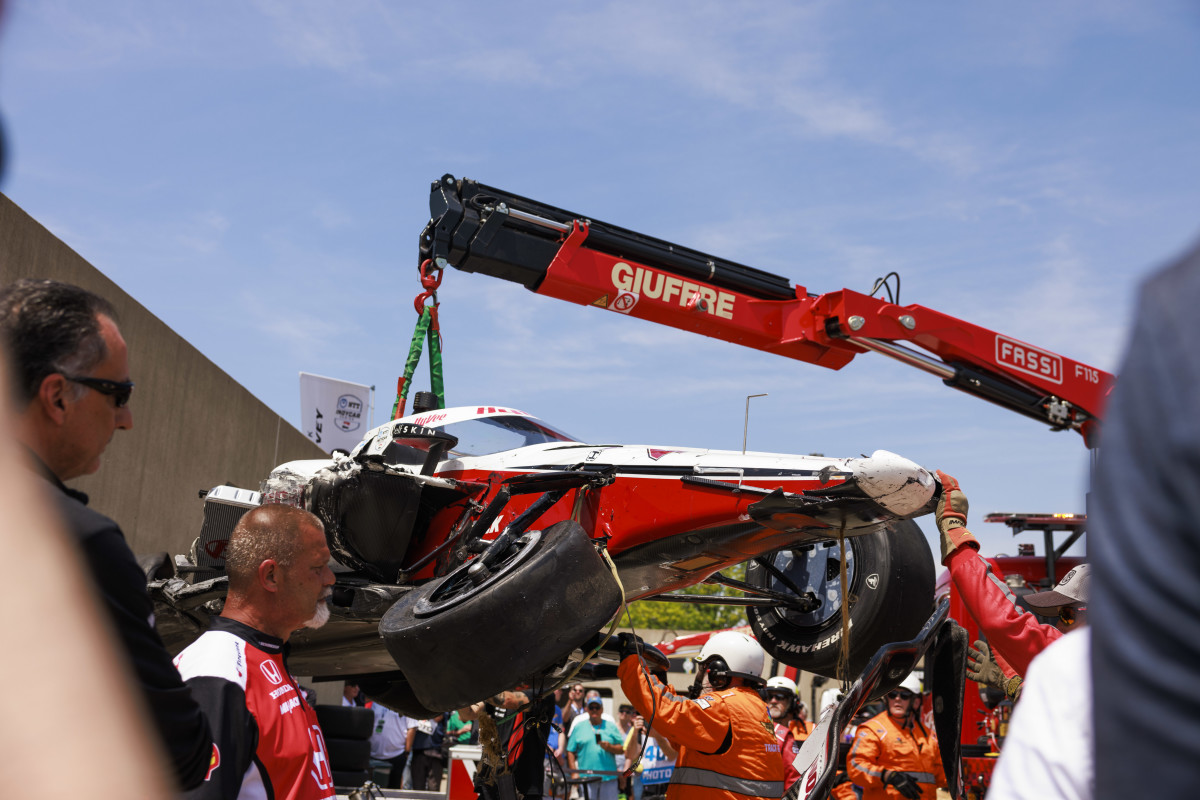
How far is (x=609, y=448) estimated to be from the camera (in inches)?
254

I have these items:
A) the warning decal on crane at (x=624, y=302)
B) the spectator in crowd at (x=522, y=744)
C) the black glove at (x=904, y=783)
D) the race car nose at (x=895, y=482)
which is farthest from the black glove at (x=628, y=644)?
the black glove at (x=904, y=783)

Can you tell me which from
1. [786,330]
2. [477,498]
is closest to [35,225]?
[477,498]

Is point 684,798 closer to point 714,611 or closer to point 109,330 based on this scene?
point 109,330

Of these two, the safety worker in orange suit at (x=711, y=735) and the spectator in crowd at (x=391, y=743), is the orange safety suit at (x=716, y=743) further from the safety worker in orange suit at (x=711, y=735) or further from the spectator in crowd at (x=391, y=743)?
the spectator in crowd at (x=391, y=743)

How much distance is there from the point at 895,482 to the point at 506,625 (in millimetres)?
1999

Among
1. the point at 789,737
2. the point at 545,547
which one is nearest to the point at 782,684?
the point at 789,737

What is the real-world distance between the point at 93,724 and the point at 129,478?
34.7 feet

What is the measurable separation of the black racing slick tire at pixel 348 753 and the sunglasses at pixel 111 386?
7276mm

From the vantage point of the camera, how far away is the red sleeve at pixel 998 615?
11.5 feet

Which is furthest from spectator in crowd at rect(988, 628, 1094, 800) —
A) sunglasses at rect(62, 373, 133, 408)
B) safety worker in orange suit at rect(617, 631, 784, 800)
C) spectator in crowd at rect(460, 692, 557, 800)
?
spectator in crowd at rect(460, 692, 557, 800)

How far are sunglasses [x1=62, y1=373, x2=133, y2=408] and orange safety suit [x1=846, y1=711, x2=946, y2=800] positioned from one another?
8807 millimetres

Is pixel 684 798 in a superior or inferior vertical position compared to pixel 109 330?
inferior

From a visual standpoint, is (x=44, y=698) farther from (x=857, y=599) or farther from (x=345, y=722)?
(x=345, y=722)

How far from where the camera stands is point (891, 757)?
945 cm
